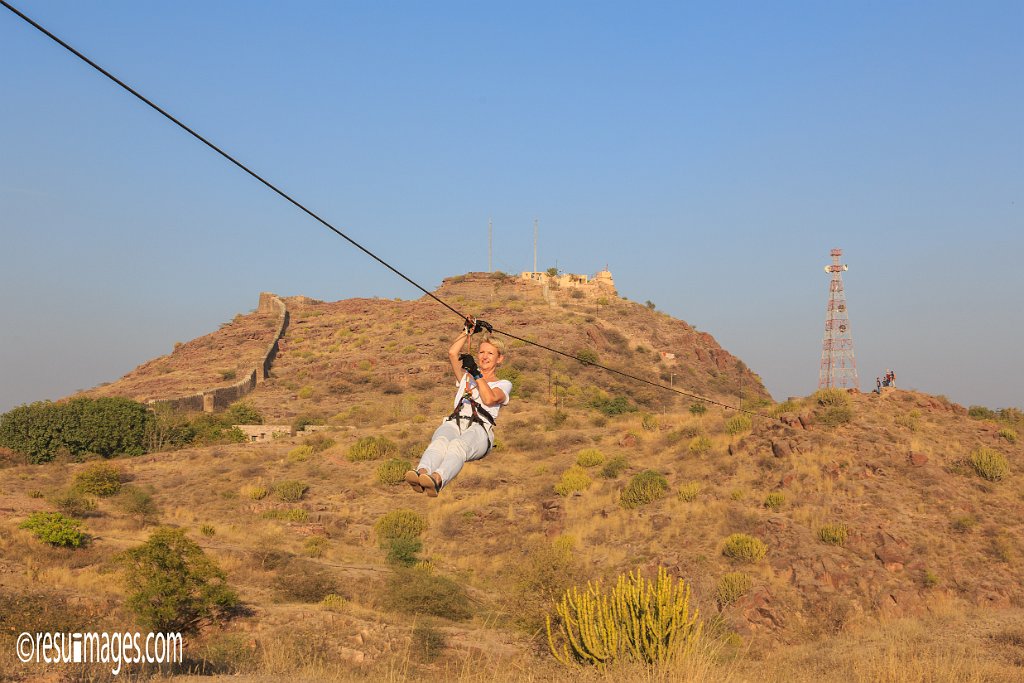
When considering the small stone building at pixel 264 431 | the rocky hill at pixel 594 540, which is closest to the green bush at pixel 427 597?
the rocky hill at pixel 594 540

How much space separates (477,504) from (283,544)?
8.68m

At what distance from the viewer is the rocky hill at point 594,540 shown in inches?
754

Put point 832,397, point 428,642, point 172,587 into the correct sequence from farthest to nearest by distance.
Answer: point 832,397
point 428,642
point 172,587

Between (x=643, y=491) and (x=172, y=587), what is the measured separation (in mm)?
18647

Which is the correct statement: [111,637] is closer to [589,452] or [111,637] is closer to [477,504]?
[477,504]

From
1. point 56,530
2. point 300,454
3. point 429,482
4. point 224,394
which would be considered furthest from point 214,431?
point 429,482

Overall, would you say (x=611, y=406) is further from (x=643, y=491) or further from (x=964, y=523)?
(x=964, y=523)

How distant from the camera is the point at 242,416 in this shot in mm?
54000

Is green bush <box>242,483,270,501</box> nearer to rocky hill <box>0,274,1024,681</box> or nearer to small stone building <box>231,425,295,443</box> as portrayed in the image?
rocky hill <box>0,274,1024,681</box>

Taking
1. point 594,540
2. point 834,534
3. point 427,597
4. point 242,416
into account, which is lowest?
point 427,597

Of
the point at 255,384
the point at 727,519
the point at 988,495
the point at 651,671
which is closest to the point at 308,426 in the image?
the point at 255,384

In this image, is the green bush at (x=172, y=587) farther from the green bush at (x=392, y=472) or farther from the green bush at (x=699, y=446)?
the green bush at (x=699, y=446)

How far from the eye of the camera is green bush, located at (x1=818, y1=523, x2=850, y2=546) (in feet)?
88.1

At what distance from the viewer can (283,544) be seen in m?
30.1
